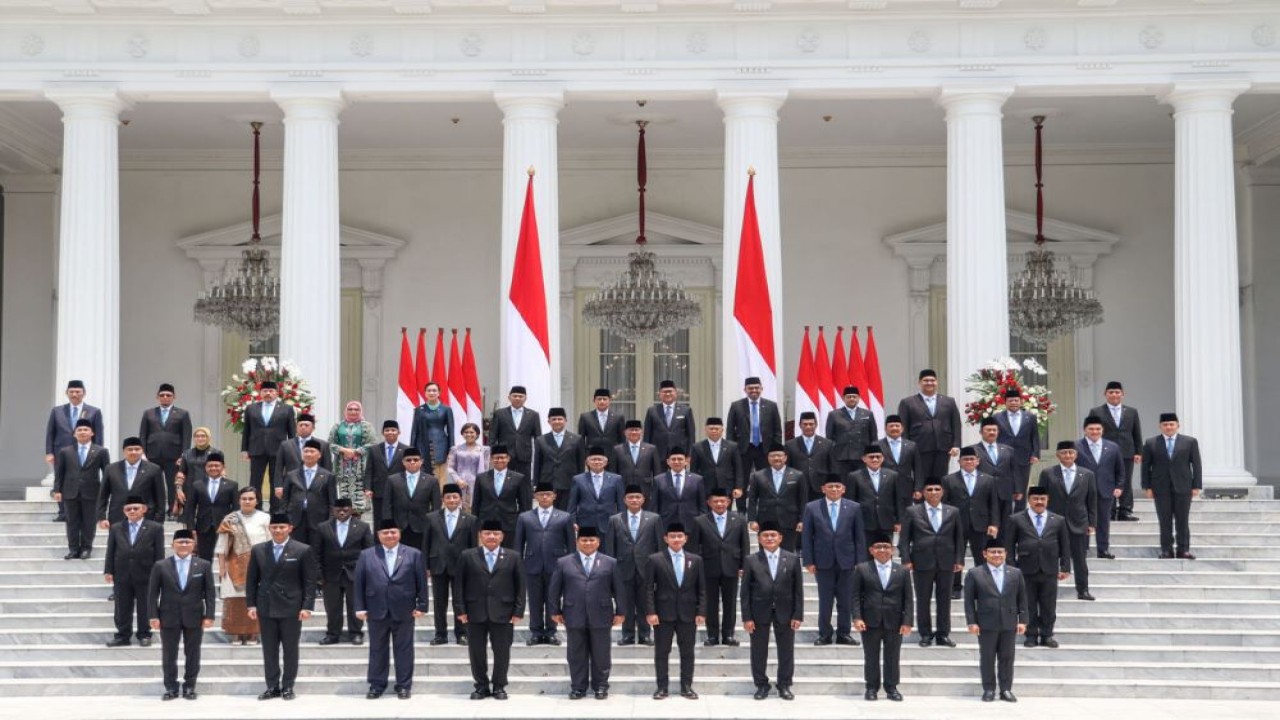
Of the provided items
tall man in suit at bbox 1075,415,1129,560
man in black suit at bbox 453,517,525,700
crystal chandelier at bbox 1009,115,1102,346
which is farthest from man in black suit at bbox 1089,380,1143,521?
man in black suit at bbox 453,517,525,700

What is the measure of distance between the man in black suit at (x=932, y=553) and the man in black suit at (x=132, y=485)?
760 cm

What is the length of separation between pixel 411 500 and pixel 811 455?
13.9 feet

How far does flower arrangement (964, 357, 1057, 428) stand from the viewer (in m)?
18.3

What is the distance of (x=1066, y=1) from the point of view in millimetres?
19922

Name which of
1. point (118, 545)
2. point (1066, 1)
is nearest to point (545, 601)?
point (118, 545)

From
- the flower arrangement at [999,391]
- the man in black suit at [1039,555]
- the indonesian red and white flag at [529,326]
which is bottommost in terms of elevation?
the man in black suit at [1039,555]

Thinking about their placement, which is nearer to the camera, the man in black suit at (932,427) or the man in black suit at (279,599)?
the man in black suit at (279,599)

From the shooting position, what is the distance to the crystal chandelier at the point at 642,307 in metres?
23.4

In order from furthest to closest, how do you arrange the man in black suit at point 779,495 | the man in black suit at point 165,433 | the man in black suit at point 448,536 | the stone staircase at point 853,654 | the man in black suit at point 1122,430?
the man in black suit at point 1122,430
the man in black suit at point 165,433
the man in black suit at point 779,495
the man in black suit at point 448,536
the stone staircase at point 853,654

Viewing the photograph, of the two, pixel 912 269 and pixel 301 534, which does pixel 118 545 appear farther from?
pixel 912 269

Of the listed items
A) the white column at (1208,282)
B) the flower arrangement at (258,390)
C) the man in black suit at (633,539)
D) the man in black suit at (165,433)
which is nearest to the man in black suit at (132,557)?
the man in black suit at (165,433)

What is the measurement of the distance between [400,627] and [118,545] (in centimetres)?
303

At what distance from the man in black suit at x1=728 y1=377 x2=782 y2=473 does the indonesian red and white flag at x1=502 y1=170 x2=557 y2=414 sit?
110 inches

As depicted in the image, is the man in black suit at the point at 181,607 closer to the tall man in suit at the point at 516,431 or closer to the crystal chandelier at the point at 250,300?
the tall man in suit at the point at 516,431
